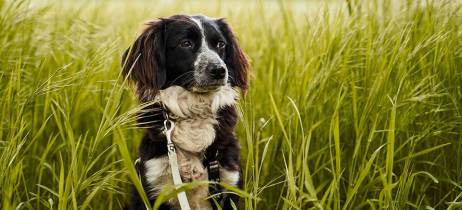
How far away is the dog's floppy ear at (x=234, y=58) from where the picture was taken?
3029 mm

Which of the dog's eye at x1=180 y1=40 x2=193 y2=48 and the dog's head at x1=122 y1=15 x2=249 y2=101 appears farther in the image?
the dog's eye at x1=180 y1=40 x2=193 y2=48

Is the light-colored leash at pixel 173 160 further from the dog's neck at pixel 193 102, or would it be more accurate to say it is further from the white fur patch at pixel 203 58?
the white fur patch at pixel 203 58

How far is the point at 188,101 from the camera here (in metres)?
2.74

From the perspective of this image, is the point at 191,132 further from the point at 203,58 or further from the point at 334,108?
the point at 334,108

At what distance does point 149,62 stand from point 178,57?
0.15 metres

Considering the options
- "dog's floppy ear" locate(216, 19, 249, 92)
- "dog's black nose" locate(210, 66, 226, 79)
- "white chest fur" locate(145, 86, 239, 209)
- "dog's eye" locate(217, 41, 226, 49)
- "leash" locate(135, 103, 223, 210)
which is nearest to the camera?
"leash" locate(135, 103, 223, 210)

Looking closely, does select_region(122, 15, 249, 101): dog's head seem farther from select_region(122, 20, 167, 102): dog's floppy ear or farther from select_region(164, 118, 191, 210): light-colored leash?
select_region(164, 118, 191, 210): light-colored leash

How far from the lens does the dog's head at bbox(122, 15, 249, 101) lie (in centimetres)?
271

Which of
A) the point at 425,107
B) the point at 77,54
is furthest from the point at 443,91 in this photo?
the point at 77,54

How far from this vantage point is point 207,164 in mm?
2549

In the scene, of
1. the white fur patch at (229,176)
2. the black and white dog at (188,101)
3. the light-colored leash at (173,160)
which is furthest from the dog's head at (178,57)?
the white fur patch at (229,176)

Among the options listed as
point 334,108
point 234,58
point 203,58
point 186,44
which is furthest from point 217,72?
point 334,108

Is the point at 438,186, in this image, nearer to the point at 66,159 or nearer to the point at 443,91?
the point at 443,91

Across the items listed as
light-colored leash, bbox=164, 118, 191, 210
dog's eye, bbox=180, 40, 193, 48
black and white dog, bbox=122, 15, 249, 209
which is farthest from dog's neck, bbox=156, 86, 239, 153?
dog's eye, bbox=180, 40, 193, 48
